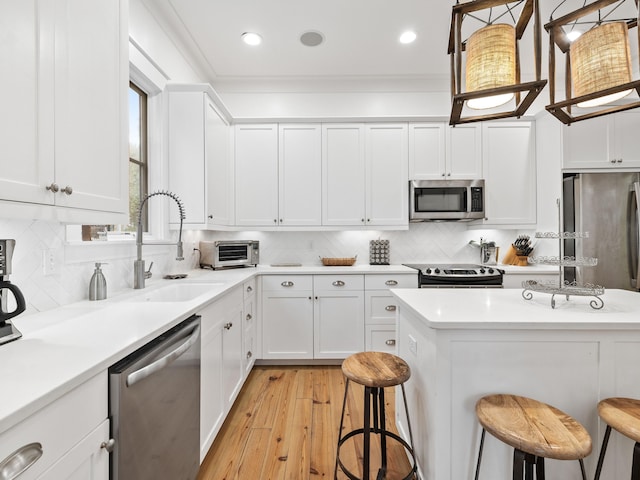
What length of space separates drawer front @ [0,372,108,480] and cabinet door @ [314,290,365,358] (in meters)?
2.21

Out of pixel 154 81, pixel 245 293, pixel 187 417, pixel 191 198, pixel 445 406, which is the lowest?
pixel 187 417

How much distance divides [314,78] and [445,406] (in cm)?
344

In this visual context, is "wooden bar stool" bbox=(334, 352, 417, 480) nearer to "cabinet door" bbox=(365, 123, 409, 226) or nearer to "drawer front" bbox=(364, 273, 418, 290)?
"drawer front" bbox=(364, 273, 418, 290)

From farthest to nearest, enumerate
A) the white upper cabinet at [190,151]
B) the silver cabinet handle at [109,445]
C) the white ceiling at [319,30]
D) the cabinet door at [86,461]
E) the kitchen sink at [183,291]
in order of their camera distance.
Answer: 1. the white upper cabinet at [190,151]
2. the white ceiling at [319,30]
3. the kitchen sink at [183,291]
4. the silver cabinet handle at [109,445]
5. the cabinet door at [86,461]

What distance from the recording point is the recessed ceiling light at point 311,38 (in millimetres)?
2805

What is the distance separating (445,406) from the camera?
126 centimetres

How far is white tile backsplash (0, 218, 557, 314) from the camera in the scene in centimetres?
139

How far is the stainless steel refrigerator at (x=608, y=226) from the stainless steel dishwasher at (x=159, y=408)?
10.3 feet

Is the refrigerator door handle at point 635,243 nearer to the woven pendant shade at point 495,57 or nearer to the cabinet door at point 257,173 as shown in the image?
the woven pendant shade at point 495,57

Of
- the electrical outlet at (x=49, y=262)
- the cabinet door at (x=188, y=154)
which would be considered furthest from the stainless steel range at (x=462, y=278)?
the electrical outlet at (x=49, y=262)

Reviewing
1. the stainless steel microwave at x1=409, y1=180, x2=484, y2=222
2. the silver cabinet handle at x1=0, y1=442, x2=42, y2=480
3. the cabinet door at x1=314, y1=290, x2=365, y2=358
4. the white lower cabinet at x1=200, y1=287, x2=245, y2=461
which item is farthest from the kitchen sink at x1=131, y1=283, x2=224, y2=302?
the stainless steel microwave at x1=409, y1=180, x2=484, y2=222

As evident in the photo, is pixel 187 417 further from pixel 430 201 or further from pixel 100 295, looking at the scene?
pixel 430 201

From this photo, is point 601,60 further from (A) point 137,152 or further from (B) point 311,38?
(A) point 137,152

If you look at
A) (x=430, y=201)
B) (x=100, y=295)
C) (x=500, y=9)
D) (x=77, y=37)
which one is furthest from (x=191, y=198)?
(x=500, y=9)
